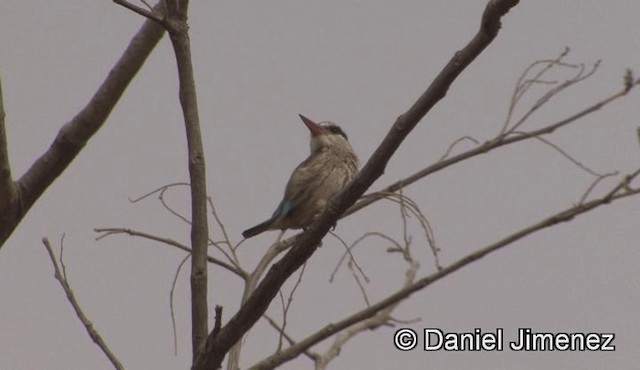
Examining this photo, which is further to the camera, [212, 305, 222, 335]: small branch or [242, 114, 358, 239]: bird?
[242, 114, 358, 239]: bird

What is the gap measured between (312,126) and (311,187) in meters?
1.11

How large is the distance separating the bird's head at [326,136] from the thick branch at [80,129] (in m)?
3.10

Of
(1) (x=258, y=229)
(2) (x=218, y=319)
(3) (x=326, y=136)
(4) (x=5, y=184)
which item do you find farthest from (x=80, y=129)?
(3) (x=326, y=136)

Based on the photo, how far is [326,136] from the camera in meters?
7.05

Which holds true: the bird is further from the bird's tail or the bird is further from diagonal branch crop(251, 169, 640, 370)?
diagonal branch crop(251, 169, 640, 370)

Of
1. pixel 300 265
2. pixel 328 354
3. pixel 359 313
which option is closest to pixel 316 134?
pixel 328 354

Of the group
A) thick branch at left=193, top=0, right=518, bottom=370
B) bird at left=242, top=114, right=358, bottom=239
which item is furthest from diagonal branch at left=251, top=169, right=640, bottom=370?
bird at left=242, top=114, right=358, bottom=239

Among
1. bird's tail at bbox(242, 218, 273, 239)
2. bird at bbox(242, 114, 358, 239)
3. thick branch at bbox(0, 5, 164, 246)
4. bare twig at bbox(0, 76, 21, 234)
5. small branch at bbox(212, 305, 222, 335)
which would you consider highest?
bird at bbox(242, 114, 358, 239)

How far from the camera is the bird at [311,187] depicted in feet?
20.0

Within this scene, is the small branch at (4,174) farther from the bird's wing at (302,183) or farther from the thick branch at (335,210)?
the bird's wing at (302,183)

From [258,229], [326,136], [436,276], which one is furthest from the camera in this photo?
[326,136]

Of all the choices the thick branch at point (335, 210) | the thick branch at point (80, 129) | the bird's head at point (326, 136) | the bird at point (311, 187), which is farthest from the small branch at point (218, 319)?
the bird's head at point (326, 136)

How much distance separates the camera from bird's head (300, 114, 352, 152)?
6891 mm

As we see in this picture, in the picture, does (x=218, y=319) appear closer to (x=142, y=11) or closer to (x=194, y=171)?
(x=194, y=171)
